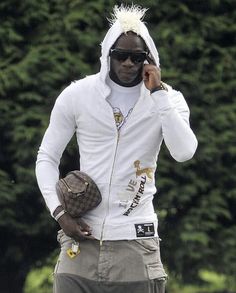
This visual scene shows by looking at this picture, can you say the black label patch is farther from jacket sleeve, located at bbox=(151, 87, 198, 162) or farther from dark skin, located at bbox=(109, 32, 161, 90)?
dark skin, located at bbox=(109, 32, 161, 90)

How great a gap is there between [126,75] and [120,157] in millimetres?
377

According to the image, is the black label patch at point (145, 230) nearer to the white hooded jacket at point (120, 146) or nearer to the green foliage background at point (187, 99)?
the white hooded jacket at point (120, 146)

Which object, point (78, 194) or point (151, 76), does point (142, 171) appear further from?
point (151, 76)

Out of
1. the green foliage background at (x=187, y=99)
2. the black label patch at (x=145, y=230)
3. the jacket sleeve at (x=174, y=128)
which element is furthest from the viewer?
the green foliage background at (x=187, y=99)

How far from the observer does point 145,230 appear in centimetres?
487

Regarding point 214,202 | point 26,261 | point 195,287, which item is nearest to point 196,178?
point 214,202

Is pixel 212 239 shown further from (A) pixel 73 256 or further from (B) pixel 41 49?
(A) pixel 73 256

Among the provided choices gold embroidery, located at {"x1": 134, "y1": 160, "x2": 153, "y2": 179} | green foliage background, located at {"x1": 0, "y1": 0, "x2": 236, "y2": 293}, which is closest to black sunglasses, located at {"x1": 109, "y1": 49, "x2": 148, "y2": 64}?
gold embroidery, located at {"x1": 134, "y1": 160, "x2": 153, "y2": 179}

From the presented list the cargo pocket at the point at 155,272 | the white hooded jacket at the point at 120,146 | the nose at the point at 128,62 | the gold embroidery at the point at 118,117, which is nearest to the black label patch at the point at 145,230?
the white hooded jacket at the point at 120,146

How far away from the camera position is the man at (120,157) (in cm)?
480

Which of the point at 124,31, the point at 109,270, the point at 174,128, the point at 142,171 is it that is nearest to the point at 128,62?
the point at 124,31

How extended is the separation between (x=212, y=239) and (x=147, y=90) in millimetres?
3002

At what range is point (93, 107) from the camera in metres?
4.91

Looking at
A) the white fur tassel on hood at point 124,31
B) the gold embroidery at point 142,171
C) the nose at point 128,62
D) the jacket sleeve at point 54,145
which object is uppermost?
the white fur tassel on hood at point 124,31
